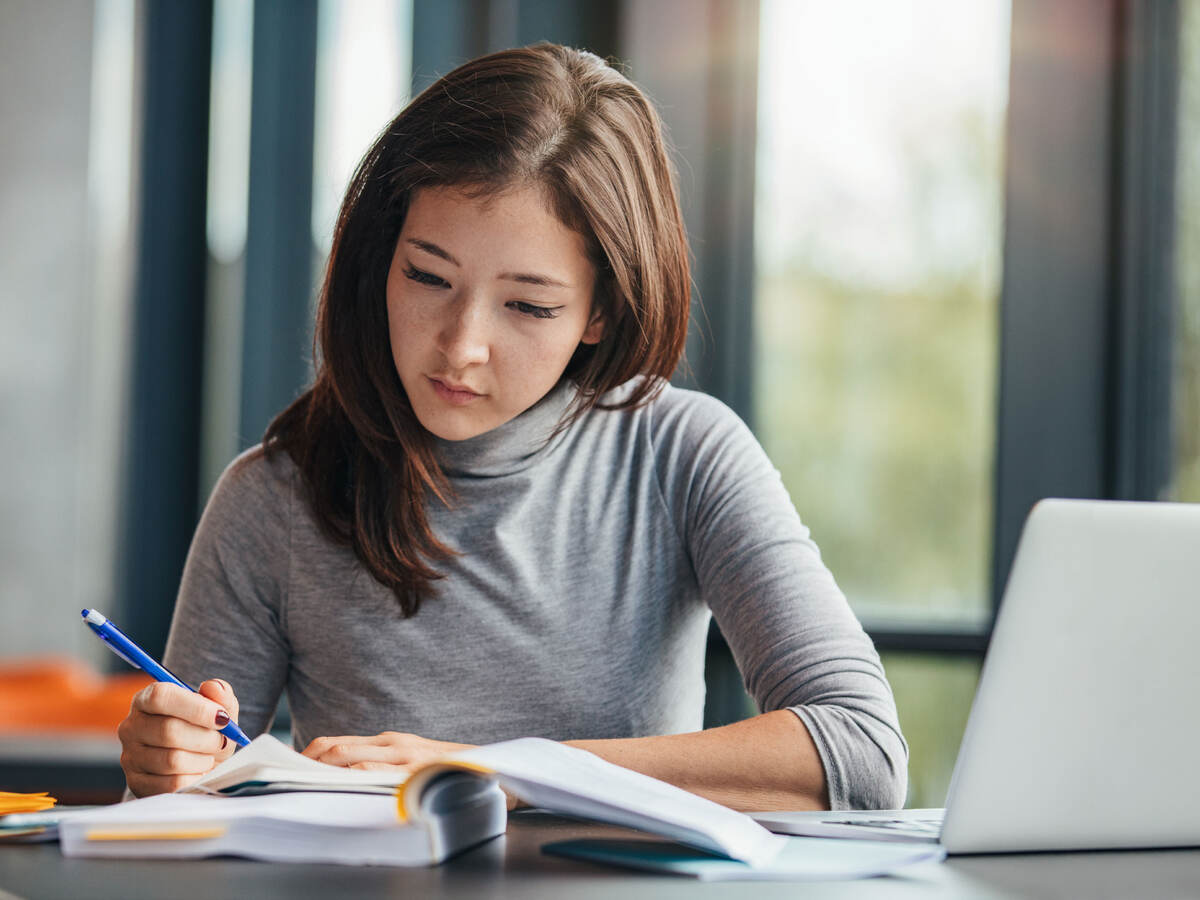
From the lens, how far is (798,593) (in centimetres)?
111

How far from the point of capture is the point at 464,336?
3.62 feet

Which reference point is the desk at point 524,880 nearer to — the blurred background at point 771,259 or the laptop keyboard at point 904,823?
the laptop keyboard at point 904,823

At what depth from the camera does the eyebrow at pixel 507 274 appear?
1.11 m

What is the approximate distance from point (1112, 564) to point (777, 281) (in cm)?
194

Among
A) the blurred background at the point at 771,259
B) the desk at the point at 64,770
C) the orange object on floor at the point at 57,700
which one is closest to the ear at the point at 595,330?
the blurred background at the point at 771,259

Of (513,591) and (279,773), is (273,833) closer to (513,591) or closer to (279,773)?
(279,773)

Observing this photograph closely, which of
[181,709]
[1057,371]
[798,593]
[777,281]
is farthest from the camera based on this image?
[777,281]

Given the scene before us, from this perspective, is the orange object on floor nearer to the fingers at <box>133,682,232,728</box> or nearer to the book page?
the fingers at <box>133,682,232,728</box>

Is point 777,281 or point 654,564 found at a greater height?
point 777,281

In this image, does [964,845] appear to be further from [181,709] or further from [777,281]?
[777,281]

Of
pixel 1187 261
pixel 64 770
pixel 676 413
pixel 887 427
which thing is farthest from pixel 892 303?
pixel 64 770

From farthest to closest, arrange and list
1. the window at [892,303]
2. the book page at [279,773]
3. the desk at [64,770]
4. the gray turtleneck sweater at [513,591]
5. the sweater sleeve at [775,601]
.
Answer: the window at [892,303], the desk at [64,770], the gray turtleneck sweater at [513,591], the sweater sleeve at [775,601], the book page at [279,773]

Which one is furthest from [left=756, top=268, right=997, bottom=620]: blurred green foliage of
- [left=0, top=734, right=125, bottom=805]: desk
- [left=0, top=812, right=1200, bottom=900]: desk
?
[left=0, top=812, right=1200, bottom=900]: desk

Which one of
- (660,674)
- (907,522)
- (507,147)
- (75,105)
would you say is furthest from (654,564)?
(75,105)
